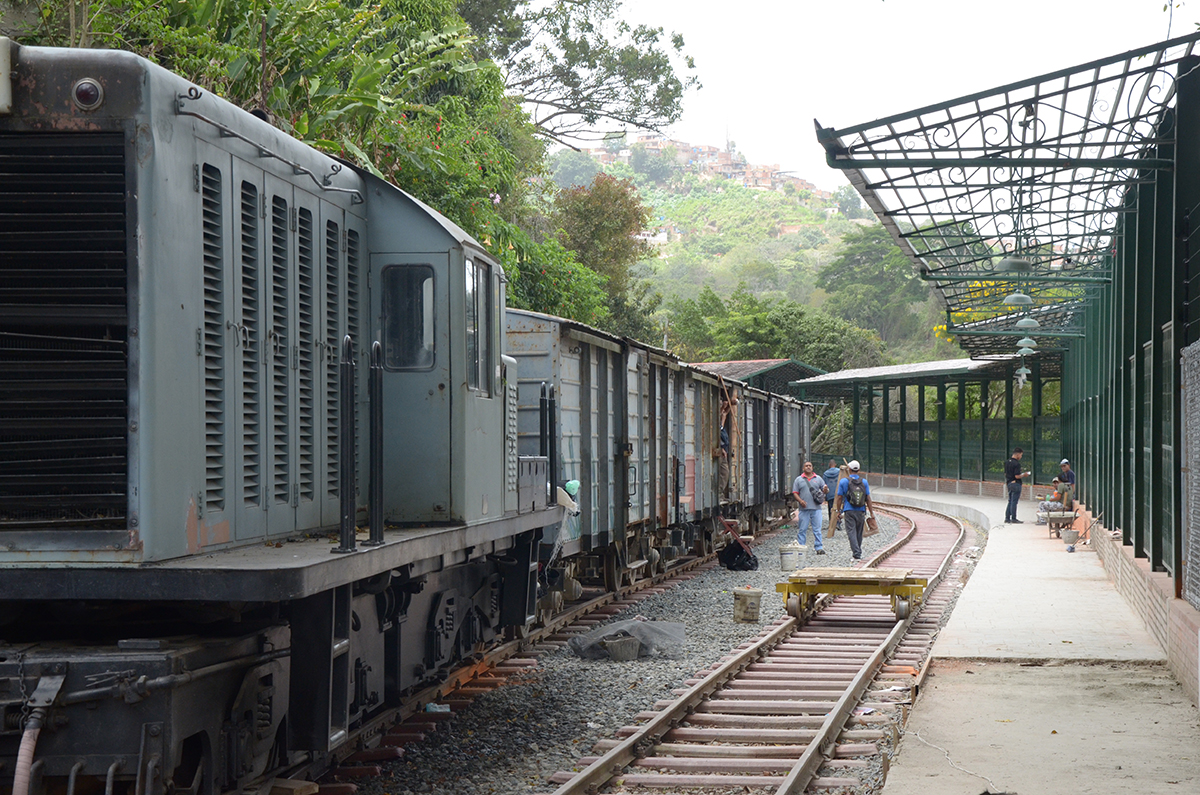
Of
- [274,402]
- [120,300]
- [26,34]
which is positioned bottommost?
[274,402]

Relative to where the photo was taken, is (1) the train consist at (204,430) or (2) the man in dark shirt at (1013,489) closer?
(1) the train consist at (204,430)

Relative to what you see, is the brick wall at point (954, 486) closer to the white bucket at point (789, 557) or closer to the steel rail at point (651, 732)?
the white bucket at point (789, 557)

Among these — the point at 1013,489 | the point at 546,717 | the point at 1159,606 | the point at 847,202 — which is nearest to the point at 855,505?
the point at 1159,606

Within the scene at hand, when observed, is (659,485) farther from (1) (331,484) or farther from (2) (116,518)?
(2) (116,518)

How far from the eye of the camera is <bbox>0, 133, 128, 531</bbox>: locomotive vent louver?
4.56m

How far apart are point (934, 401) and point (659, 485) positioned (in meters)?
42.8

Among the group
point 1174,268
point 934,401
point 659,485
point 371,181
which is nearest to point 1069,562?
point 659,485

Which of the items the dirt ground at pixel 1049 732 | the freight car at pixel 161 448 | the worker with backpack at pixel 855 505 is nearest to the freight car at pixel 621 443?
the worker with backpack at pixel 855 505

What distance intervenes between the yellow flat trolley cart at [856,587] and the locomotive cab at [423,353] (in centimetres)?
735

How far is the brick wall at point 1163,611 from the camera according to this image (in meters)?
8.00

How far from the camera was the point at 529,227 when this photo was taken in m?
36.2

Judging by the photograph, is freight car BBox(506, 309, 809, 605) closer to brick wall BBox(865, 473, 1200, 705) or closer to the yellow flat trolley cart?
the yellow flat trolley cart

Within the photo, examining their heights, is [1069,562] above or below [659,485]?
below

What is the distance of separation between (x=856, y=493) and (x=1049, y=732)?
39.3 ft
